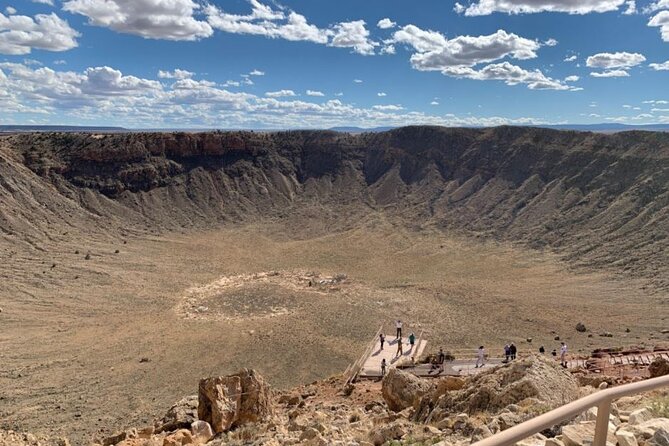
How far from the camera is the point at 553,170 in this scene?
198ft

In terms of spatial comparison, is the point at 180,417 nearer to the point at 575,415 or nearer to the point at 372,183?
the point at 575,415

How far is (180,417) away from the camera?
14836mm

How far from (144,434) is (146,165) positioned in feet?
200

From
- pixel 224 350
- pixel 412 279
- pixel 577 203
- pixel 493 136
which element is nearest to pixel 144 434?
pixel 224 350

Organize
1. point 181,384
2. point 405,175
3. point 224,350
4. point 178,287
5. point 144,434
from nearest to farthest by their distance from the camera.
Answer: point 144,434
point 181,384
point 224,350
point 178,287
point 405,175

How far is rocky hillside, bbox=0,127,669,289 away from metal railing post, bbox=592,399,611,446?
3852cm

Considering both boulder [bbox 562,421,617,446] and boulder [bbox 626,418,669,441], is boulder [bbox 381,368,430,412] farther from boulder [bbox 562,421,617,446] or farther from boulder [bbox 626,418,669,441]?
boulder [bbox 562,421,617,446]

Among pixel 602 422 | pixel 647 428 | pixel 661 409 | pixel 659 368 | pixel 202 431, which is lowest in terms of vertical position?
pixel 202 431

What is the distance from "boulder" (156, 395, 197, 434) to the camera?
14.1 m

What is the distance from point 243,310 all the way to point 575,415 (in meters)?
33.7

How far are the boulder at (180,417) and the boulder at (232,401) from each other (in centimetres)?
64

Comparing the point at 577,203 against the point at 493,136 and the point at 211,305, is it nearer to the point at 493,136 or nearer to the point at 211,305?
the point at 493,136

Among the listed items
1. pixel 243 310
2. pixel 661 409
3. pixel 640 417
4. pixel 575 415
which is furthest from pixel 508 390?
pixel 243 310

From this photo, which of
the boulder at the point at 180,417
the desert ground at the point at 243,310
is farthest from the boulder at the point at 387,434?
the desert ground at the point at 243,310
